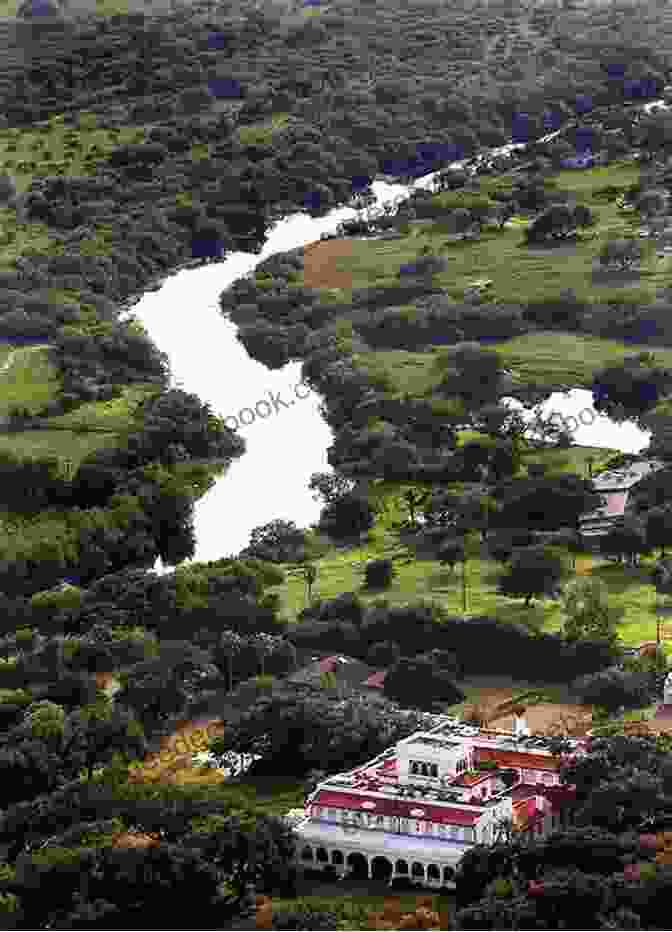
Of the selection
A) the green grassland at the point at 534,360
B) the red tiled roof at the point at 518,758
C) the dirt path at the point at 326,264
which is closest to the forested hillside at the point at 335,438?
the green grassland at the point at 534,360

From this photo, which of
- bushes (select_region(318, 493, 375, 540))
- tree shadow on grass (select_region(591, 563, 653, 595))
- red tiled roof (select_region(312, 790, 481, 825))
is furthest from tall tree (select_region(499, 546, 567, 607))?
red tiled roof (select_region(312, 790, 481, 825))

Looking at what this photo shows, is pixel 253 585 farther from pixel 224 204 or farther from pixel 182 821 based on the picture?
pixel 224 204

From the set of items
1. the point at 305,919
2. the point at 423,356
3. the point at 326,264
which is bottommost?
the point at 305,919

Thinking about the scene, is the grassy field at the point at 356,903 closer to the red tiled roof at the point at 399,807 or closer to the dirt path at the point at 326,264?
the red tiled roof at the point at 399,807

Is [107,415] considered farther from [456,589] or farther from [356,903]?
[356,903]

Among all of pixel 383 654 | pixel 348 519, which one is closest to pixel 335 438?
pixel 348 519

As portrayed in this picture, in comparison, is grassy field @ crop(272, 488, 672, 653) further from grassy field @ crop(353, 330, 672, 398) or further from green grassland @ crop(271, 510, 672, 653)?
grassy field @ crop(353, 330, 672, 398)
